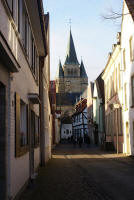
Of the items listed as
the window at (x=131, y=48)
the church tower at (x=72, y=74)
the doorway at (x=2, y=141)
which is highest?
the church tower at (x=72, y=74)

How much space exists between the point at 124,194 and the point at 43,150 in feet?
30.0

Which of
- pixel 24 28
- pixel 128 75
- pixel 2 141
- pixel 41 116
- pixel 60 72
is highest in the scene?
pixel 60 72

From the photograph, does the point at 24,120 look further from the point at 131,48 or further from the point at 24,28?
the point at 131,48

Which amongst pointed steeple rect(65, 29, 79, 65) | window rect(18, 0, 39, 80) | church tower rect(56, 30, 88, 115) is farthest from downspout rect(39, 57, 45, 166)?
pointed steeple rect(65, 29, 79, 65)

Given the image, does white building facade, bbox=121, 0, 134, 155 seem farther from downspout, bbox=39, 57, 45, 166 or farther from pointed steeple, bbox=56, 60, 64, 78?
pointed steeple, bbox=56, 60, 64, 78

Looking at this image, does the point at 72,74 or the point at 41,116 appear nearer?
the point at 41,116

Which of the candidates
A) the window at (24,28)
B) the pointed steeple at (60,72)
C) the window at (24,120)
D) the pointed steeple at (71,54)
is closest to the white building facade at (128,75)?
the window at (24,28)

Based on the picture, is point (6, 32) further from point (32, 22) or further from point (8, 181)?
point (32, 22)

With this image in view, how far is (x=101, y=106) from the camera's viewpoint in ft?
156

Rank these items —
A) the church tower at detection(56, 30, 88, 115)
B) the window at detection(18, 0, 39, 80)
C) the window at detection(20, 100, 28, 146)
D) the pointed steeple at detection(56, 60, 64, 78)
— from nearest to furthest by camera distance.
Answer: the window at detection(18, 0, 39, 80), the window at detection(20, 100, 28, 146), the church tower at detection(56, 30, 88, 115), the pointed steeple at detection(56, 60, 64, 78)

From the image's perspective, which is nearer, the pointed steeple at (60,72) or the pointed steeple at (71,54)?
the pointed steeple at (71,54)

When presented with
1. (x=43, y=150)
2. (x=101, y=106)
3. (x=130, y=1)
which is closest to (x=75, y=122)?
(x=101, y=106)

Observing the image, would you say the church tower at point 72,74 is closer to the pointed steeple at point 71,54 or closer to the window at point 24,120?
the pointed steeple at point 71,54

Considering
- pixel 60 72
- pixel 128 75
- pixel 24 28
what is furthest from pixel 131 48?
pixel 60 72
